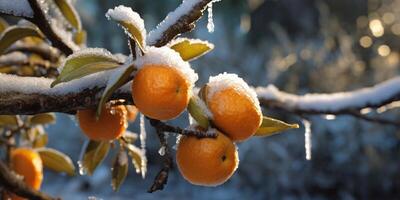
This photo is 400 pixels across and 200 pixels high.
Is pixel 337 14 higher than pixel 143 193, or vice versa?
pixel 337 14

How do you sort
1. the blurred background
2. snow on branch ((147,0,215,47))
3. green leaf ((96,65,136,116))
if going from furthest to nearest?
the blurred background < snow on branch ((147,0,215,47)) < green leaf ((96,65,136,116))

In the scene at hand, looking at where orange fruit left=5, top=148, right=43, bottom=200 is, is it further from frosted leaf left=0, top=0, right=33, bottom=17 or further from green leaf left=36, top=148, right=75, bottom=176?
frosted leaf left=0, top=0, right=33, bottom=17

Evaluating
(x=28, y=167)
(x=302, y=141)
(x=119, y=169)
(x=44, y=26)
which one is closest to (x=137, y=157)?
(x=119, y=169)

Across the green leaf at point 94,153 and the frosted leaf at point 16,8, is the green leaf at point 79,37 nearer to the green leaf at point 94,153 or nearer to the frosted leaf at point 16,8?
the green leaf at point 94,153

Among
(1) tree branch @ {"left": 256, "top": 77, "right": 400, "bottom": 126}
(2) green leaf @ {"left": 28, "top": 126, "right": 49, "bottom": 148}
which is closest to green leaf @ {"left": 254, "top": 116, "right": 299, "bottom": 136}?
(1) tree branch @ {"left": 256, "top": 77, "right": 400, "bottom": 126}

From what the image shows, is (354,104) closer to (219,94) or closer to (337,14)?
(219,94)

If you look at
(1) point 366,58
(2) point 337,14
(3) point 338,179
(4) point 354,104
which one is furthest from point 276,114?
(2) point 337,14
